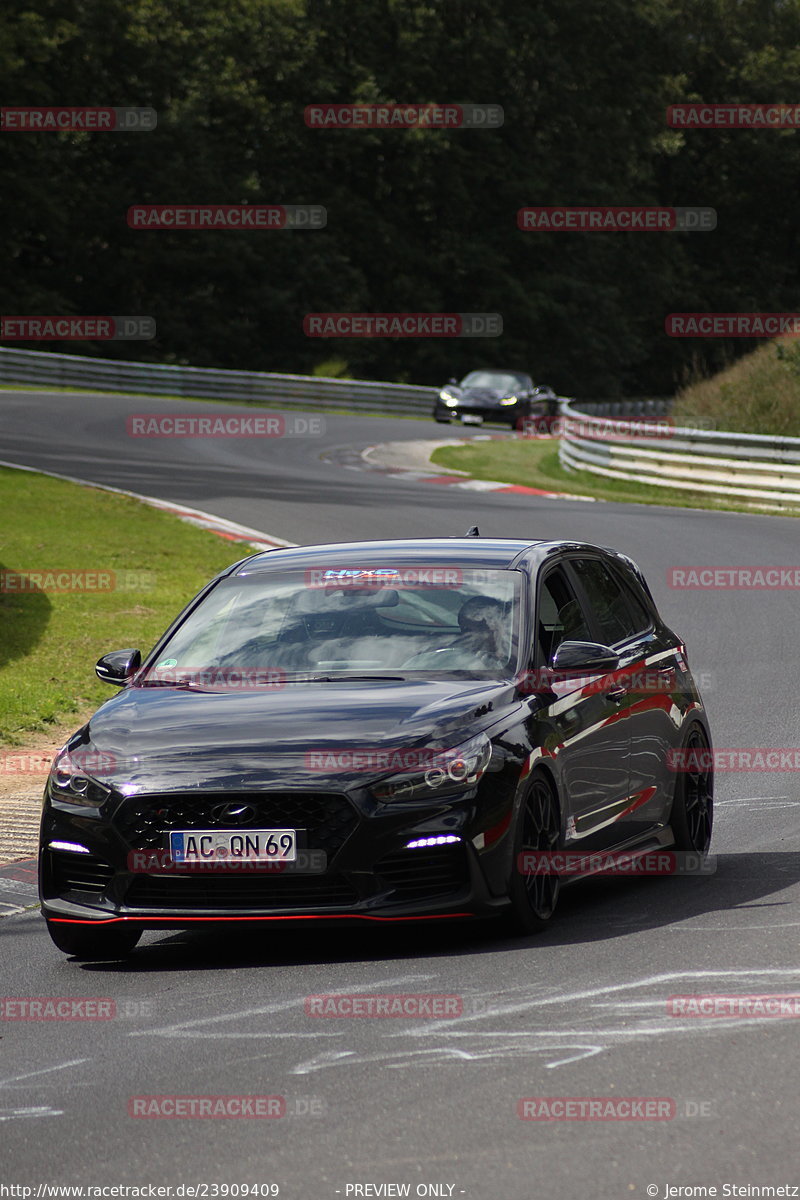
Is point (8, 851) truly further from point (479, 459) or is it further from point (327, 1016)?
point (479, 459)

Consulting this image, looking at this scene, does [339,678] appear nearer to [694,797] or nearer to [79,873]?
[79,873]

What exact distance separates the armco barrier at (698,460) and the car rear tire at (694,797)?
2106 cm

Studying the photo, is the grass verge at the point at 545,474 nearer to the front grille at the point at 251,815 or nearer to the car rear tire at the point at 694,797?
the car rear tire at the point at 694,797

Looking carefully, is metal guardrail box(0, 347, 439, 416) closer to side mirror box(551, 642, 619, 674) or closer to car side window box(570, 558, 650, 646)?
car side window box(570, 558, 650, 646)

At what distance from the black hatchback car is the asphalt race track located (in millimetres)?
268

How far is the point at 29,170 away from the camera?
5766cm

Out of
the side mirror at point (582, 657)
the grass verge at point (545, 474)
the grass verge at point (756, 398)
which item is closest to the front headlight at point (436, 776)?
the side mirror at point (582, 657)

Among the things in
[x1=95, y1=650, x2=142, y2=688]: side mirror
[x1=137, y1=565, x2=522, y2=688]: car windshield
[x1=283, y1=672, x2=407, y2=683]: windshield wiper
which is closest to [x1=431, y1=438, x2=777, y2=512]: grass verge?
[x1=137, y1=565, x2=522, y2=688]: car windshield

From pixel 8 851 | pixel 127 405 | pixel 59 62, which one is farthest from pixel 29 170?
pixel 8 851

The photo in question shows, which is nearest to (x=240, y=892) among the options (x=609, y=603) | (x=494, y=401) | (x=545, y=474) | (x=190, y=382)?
(x=609, y=603)

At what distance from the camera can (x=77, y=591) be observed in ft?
60.5

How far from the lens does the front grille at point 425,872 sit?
690 centimetres

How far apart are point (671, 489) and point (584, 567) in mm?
23703

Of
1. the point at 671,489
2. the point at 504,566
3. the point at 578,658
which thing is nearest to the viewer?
the point at 578,658
